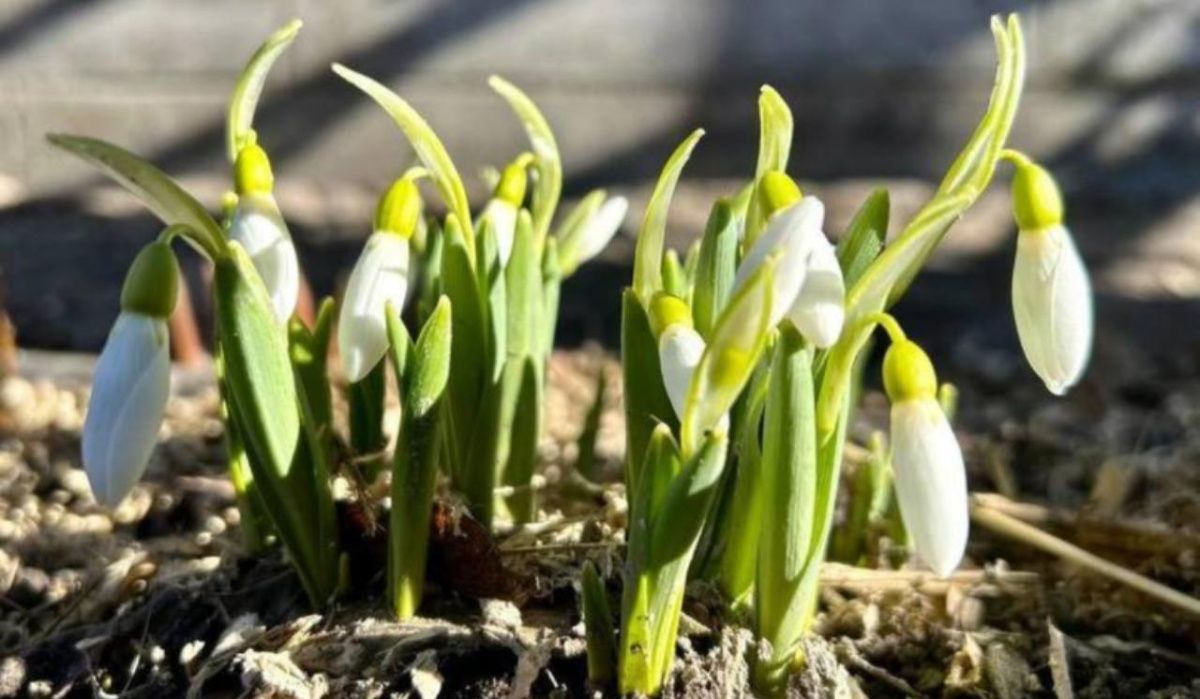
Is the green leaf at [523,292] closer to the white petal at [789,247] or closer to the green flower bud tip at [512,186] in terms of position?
the green flower bud tip at [512,186]

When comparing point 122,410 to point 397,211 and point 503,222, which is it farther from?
point 503,222

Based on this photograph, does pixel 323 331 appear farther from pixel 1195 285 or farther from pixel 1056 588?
pixel 1195 285

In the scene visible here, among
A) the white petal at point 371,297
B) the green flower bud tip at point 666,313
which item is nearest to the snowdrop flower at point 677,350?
the green flower bud tip at point 666,313

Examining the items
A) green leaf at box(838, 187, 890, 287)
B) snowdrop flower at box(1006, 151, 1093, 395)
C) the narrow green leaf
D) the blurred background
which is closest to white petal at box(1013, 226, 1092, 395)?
snowdrop flower at box(1006, 151, 1093, 395)

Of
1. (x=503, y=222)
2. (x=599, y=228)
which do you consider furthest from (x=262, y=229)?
(x=599, y=228)

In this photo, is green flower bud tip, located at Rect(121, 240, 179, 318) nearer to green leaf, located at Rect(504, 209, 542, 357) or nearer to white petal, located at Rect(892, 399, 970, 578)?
green leaf, located at Rect(504, 209, 542, 357)

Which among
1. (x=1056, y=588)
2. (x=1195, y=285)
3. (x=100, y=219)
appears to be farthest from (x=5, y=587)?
(x=1195, y=285)
